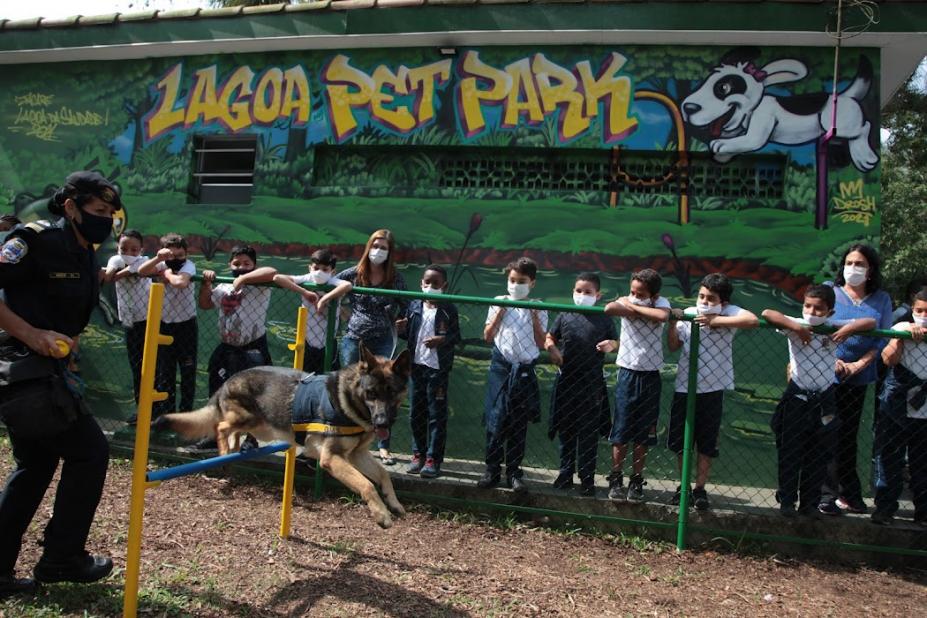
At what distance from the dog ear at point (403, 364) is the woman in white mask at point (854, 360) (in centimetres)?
320

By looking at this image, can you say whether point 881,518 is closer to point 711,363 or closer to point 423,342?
point 711,363

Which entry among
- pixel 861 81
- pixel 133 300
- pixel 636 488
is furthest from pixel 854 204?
pixel 133 300

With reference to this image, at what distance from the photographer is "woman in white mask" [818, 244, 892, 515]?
16.8 ft

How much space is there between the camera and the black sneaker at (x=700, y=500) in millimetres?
5016

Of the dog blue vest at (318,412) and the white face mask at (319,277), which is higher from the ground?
the white face mask at (319,277)

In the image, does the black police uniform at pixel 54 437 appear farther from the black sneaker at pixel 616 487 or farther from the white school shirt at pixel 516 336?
the black sneaker at pixel 616 487

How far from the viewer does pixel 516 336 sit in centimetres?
545

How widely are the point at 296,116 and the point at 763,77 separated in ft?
15.9

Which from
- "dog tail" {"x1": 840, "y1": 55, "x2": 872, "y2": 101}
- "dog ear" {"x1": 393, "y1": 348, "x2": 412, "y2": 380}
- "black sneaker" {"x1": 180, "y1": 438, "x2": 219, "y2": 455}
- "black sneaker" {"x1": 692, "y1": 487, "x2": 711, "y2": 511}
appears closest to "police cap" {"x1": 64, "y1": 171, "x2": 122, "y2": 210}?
"dog ear" {"x1": 393, "y1": 348, "x2": 412, "y2": 380}

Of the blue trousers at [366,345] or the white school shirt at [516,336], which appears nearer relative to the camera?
A: the white school shirt at [516,336]

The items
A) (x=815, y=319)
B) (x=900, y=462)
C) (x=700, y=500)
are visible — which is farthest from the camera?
(x=700, y=500)

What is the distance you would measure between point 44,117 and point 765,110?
836 cm

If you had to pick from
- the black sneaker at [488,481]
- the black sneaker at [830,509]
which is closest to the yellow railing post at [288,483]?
the black sneaker at [488,481]

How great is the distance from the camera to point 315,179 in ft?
25.5
